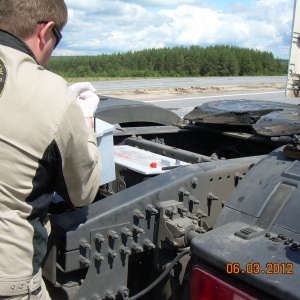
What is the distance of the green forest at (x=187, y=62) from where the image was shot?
49500 millimetres

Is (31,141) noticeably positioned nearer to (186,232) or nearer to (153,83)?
(186,232)

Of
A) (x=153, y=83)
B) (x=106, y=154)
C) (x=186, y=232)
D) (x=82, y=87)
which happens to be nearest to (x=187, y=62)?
(x=153, y=83)

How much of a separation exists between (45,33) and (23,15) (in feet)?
0.33

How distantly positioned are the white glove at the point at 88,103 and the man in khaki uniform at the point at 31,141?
362 mm

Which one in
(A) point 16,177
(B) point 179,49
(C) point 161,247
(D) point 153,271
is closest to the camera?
(A) point 16,177

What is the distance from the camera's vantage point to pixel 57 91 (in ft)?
5.21

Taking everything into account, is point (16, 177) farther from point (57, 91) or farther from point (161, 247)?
point (161, 247)

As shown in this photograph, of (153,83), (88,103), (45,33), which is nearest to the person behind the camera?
(45,33)

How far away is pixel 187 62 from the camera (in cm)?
5081

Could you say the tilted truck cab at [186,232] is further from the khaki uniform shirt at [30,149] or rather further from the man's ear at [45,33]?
the man's ear at [45,33]

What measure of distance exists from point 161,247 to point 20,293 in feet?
2.16

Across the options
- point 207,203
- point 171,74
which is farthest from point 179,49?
point 207,203
